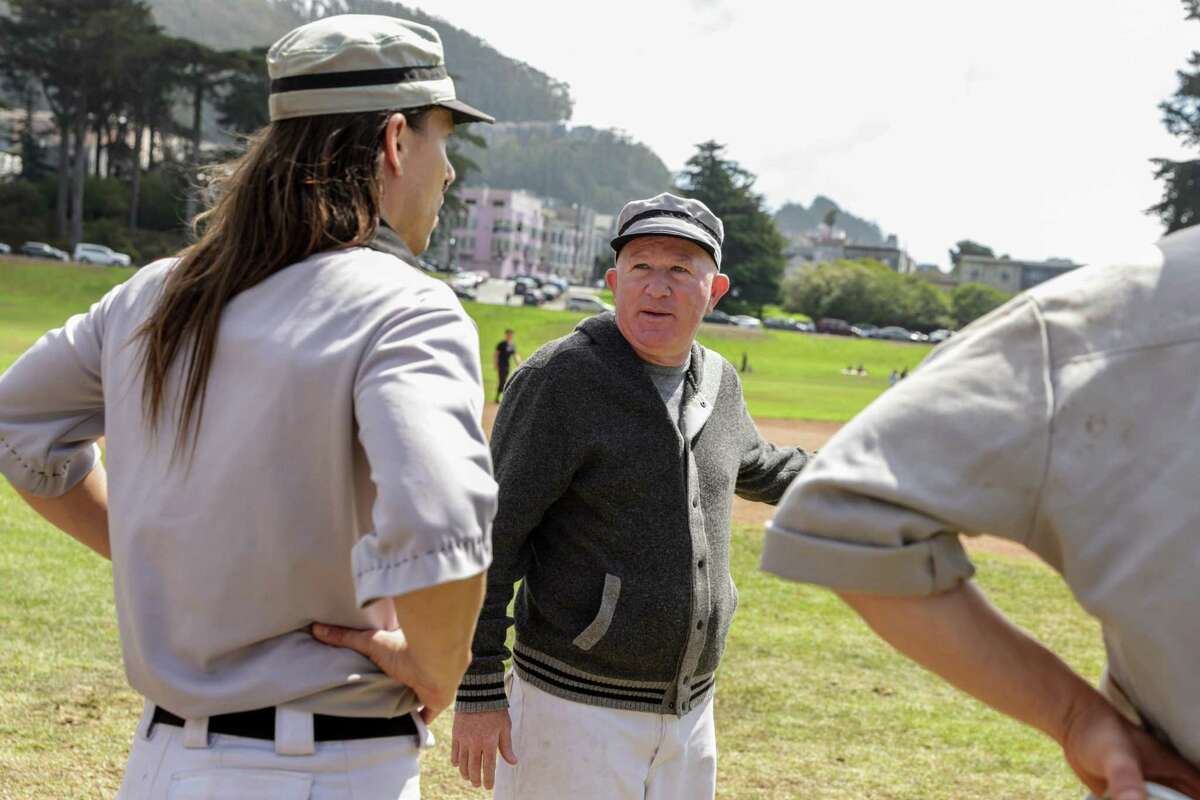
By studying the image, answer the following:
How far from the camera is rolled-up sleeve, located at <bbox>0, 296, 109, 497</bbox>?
232 centimetres

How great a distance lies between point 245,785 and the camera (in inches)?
79.4

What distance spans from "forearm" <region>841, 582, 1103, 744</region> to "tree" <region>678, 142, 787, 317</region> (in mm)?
97291

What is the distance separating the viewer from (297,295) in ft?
6.70

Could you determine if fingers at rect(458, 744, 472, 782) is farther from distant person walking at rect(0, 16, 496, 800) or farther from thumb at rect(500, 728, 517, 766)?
distant person walking at rect(0, 16, 496, 800)

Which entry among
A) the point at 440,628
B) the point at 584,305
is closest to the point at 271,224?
the point at 440,628

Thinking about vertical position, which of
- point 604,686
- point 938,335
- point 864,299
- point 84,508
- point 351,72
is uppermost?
point 351,72

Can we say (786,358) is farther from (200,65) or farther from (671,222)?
(671,222)

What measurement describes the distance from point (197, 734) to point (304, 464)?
18.1 inches

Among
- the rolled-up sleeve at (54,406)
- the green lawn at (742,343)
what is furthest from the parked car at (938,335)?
the rolled-up sleeve at (54,406)

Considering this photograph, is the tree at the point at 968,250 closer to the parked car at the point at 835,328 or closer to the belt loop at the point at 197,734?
the parked car at the point at 835,328

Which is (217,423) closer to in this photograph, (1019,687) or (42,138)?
(1019,687)

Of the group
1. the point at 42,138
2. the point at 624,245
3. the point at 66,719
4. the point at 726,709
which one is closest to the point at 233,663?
the point at 624,245

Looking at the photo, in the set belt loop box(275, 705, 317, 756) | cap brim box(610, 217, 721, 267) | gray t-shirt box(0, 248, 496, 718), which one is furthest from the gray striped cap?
belt loop box(275, 705, 317, 756)

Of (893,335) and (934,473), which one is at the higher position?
(934,473)
